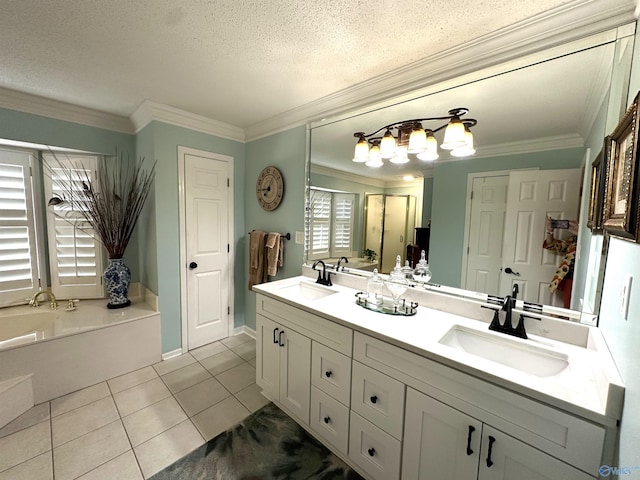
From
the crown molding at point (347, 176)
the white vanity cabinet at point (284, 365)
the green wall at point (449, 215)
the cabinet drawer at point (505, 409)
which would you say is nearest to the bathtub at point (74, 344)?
the white vanity cabinet at point (284, 365)

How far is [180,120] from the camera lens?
245cm

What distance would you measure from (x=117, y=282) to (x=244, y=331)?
4.58 feet

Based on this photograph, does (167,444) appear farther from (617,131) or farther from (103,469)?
(617,131)

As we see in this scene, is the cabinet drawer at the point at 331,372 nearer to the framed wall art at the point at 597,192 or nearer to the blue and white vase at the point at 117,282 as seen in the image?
the framed wall art at the point at 597,192

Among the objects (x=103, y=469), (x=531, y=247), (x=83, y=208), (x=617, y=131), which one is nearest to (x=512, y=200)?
(x=531, y=247)

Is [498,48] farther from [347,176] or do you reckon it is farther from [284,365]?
[284,365]

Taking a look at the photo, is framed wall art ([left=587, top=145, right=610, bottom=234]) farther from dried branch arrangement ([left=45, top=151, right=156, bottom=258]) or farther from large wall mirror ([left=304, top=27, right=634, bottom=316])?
dried branch arrangement ([left=45, top=151, right=156, bottom=258])

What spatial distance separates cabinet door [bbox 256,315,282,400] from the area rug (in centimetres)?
24

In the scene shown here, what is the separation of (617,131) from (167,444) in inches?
103

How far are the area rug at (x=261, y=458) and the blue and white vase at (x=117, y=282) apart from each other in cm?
169

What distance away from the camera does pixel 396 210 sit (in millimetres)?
1902

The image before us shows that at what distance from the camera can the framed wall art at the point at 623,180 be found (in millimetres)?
692

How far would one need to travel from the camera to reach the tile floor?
4.85 ft

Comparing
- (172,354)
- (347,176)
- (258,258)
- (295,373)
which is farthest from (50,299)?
(347,176)
